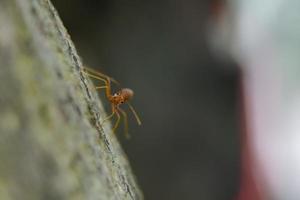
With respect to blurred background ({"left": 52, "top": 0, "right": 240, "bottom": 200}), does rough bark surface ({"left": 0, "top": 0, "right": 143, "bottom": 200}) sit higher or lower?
higher

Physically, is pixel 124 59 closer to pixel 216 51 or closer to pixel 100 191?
pixel 216 51

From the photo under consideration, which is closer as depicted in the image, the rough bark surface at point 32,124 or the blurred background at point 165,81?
the rough bark surface at point 32,124

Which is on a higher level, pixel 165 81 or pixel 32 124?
pixel 32 124

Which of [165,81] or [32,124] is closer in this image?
[32,124]

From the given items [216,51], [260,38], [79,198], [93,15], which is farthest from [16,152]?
[260,38]

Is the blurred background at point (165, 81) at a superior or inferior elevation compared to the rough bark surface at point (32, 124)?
inferior

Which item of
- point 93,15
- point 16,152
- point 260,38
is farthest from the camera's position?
point 260,38

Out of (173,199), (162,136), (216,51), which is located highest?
(216,51)

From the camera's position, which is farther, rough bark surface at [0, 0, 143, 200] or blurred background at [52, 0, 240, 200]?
blurred background at [52, 0, 240, 200]
